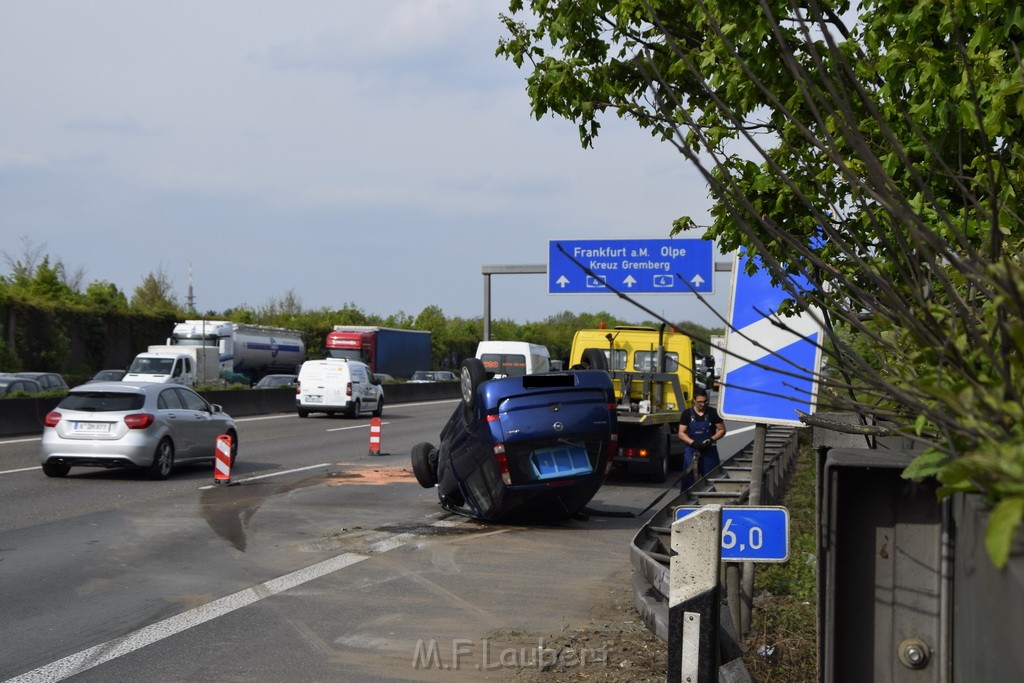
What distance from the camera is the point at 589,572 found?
35.1ft

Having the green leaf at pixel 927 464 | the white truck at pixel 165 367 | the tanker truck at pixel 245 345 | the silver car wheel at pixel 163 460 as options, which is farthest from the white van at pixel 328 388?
the green leaf at pixel 927 464

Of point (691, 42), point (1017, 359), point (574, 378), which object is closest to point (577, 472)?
point (574, 378)

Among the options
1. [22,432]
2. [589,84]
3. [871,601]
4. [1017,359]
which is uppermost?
[589,84]

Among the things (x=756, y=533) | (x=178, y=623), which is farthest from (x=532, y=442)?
(x=756, y=533)

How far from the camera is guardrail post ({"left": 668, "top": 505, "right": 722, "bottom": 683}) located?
430 centimetres

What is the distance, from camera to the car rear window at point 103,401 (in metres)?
17.5

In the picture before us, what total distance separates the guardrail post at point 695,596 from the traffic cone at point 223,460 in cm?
1325

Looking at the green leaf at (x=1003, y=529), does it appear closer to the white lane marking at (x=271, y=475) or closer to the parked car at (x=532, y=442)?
the parked car at (x=532, y=442)

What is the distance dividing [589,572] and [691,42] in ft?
15.6

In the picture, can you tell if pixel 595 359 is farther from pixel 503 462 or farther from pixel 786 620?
pixel 786 620

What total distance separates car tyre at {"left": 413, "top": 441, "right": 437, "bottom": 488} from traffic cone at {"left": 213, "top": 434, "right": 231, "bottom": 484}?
10.9ft

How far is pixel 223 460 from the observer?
1709cm

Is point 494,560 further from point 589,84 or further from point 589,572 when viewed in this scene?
point 589,84

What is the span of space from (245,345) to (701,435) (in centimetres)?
4308
